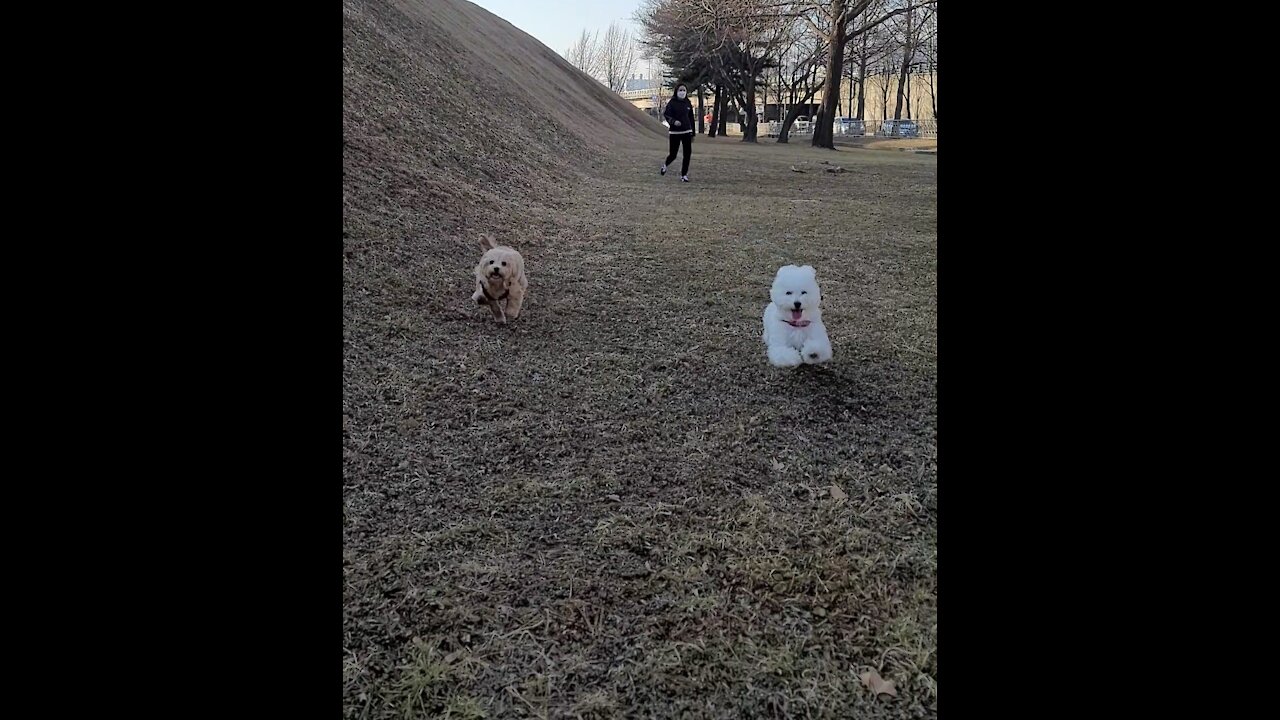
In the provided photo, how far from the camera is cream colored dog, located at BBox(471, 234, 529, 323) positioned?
12.7 ft

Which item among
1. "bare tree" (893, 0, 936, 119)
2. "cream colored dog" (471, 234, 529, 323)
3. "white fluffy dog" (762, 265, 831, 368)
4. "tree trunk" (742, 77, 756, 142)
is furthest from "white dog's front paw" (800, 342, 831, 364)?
"tree trunk" (742, 77, 756, 142)

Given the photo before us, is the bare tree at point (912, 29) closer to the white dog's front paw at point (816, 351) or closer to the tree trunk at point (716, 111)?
the white dog's front paw at point (816, 351)

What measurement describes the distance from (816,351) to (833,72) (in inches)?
447

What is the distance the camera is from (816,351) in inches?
134

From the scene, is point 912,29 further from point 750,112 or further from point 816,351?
point 750,112

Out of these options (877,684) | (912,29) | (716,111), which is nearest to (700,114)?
(716,111)

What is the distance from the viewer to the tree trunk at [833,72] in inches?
476

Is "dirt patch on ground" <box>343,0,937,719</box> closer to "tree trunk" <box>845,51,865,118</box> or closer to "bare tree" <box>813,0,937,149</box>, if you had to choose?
"bare tree" <box>813,0,937,149</box>

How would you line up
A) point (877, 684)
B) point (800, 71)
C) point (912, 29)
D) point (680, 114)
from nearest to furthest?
point (877, 684), point (680, 114), point (912, 29), point (800, 71)

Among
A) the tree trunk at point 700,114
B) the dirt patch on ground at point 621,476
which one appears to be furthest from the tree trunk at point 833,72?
the tree trunk at point 700,114

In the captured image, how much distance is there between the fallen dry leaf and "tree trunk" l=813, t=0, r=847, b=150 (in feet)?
40.5
